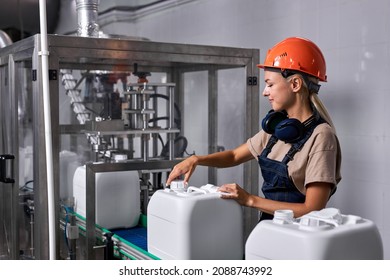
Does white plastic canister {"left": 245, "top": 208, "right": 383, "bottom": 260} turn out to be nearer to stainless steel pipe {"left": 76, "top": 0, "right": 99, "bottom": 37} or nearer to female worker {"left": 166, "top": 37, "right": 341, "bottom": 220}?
female worker {"left": 166, "top": 37, "right": 341, "bottom": 220}

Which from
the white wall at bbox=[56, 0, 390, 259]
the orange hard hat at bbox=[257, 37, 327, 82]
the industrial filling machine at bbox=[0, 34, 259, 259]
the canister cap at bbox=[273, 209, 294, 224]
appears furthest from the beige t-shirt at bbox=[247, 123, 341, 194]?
the white wall at bbox=[56, 0, 390, 259]

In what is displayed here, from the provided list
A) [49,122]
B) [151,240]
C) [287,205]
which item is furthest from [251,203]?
[49,122]

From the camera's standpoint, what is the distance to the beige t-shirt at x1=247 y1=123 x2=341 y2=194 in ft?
4.86

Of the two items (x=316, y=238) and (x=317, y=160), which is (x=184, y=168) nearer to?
(x=317, y=160)

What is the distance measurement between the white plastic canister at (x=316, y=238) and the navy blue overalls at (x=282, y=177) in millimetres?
397

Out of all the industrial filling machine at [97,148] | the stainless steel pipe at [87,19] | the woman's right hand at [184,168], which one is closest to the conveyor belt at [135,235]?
the industrial filling machine at [97,148]

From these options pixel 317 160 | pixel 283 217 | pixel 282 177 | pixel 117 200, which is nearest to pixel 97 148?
pixel 117 200

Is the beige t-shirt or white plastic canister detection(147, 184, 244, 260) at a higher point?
the beige t-shirt

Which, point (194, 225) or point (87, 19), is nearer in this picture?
point (194, 225)

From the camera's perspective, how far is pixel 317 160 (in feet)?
4.92

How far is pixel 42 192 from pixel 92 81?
2534 mm

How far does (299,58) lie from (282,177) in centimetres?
39

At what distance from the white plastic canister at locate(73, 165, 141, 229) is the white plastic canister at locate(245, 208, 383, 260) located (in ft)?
3.58

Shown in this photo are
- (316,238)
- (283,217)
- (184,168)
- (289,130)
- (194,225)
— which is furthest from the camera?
(184,168)
